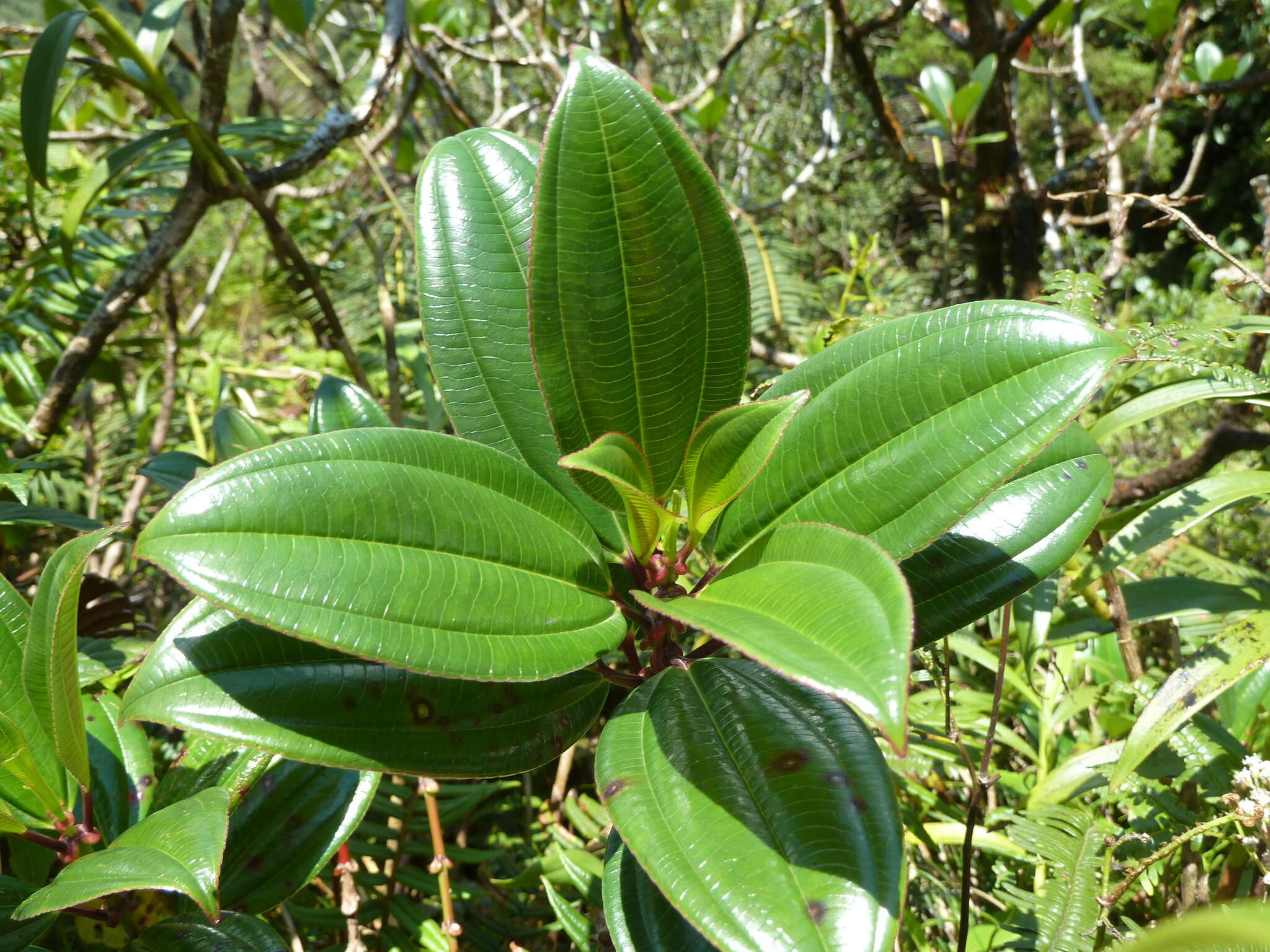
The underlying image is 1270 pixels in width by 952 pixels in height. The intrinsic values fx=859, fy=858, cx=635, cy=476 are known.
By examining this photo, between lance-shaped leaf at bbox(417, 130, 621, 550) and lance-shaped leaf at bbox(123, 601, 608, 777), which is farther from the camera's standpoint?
lance-shaped leaf at bbox(417, 130, 621, 550)

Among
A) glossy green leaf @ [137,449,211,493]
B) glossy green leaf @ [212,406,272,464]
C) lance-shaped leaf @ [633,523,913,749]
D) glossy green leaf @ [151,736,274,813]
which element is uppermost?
lance-shaped leaf @ [633,523,913,749]

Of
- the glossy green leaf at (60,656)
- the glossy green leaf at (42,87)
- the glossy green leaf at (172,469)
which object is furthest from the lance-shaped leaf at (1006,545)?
the glossy green leaf at (42,87)

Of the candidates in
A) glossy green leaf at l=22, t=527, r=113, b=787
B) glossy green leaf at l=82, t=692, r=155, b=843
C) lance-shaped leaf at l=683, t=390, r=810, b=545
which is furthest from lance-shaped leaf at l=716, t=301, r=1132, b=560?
glossy green leaf at l=82, t=692, r=155, b=843

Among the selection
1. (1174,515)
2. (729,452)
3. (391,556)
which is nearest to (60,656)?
(391,556)

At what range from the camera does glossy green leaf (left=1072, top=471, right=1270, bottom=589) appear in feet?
3.31

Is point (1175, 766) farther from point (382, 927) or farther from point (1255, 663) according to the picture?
point (382, 927)

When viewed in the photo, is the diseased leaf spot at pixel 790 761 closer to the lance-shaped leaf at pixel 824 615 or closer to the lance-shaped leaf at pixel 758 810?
the lance-shaped leaf at pixel 758 810

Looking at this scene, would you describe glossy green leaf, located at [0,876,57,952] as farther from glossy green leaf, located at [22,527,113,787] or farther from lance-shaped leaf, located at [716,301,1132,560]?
lance-shaped leaf, located at [716,301,1132,560]

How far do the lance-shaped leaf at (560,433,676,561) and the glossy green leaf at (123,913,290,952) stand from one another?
417 mm

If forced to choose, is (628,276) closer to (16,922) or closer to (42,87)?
(16,922)

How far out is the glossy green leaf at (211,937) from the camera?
2.18 ft

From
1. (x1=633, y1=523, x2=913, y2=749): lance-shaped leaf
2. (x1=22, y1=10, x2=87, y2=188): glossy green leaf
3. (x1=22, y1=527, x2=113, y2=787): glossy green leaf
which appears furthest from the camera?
(x1=22, y1=10, x2=87, y2=188): glossy green leaf

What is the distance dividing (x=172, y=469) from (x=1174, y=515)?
4.08ft

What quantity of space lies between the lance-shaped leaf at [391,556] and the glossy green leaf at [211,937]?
33 centimetres
